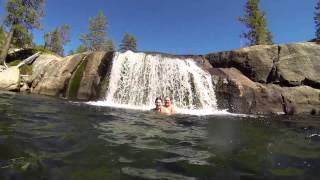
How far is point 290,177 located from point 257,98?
15783mm

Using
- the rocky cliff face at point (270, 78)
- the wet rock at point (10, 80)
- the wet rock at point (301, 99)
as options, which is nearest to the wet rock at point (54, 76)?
the wet rock at point (10, 80)

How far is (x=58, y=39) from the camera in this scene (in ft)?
243

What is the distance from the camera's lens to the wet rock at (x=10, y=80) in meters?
22.1

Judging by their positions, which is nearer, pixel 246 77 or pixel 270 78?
pixel 270 78

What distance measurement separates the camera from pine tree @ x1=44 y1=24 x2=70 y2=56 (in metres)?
72.3

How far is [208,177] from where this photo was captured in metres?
4.48

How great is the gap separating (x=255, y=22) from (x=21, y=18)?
29.0 metres

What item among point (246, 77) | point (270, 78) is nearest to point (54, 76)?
point (246, 77)

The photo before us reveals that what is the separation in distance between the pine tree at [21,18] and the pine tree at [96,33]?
107 feet

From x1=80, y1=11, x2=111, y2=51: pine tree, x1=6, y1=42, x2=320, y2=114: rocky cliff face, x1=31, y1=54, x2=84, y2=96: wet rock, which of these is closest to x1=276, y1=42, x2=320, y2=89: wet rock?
x1=6, y1=42, x2=320, y2=114: rocky cliff face

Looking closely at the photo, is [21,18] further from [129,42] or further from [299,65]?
[129,42]

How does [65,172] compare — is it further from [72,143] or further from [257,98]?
[257,98]

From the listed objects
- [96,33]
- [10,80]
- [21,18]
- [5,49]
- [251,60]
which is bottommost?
[10,80]

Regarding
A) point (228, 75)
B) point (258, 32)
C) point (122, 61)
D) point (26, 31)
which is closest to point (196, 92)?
point (228, 75)
